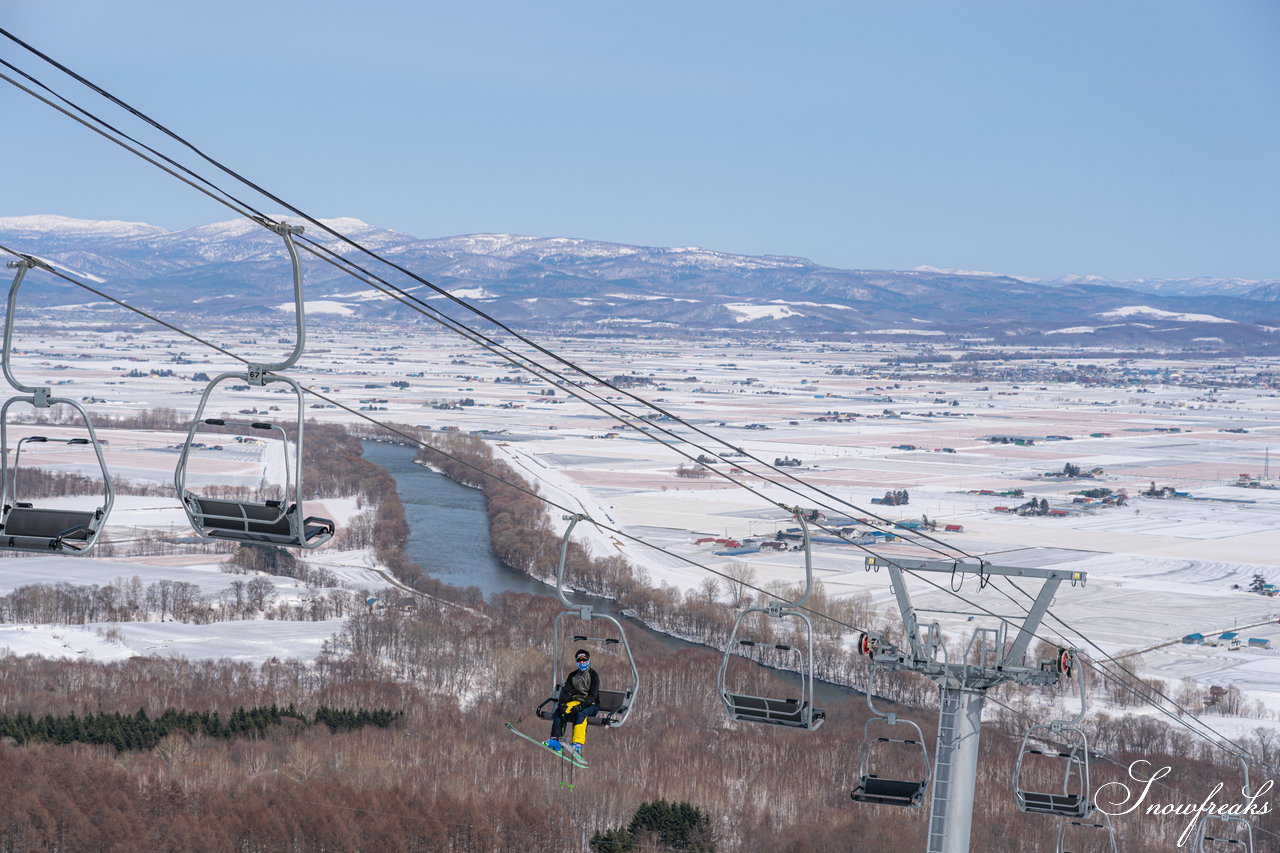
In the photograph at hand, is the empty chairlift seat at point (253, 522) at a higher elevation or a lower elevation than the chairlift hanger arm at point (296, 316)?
lower

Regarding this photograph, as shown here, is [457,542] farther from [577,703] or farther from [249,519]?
[249,519]

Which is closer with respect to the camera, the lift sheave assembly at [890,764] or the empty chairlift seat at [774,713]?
the empty chairlift seat at [774,713]

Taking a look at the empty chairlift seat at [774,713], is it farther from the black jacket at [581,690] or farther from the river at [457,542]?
the river at [457,542]

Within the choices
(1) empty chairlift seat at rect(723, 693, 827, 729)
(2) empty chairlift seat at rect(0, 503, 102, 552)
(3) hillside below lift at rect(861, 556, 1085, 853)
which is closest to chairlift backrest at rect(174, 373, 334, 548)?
(2) empty chairlift seat at rect(0, 503, 102, 552)

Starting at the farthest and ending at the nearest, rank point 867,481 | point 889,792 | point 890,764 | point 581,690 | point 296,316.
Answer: point 867,481, point 890,764, point 581,690, point 889,792, point 296,316

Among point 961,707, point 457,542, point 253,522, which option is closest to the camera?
point 253,522

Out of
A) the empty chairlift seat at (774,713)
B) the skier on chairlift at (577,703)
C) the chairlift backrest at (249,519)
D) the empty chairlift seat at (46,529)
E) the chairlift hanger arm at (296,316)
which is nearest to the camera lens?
the chairlift hanger arm at (296,316)

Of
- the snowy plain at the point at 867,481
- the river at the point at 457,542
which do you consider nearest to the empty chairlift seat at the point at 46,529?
the snowy plain at the point at 867,481

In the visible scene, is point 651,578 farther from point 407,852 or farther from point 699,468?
point 699,468

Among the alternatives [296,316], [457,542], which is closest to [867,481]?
[457,542]
